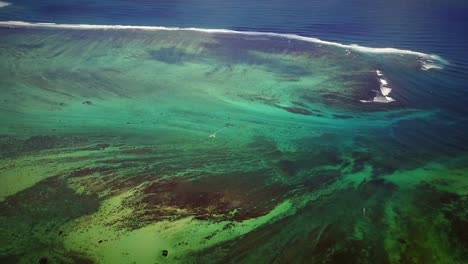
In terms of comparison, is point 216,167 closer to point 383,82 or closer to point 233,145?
point 233,145

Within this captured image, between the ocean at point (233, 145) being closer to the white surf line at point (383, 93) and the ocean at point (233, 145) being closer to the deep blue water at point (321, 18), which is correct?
the white surf line at point (383, 93)

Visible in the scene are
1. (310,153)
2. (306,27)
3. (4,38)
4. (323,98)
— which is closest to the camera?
(310,153)

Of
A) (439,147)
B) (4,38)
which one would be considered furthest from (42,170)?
(4,38)

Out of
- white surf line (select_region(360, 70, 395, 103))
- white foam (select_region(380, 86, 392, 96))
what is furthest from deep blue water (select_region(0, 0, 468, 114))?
white foam (select_region(380, 86, 392, 96))

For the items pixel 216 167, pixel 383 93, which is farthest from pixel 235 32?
pixel 216 167

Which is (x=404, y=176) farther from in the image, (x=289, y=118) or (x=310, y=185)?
(x=289, y=118)

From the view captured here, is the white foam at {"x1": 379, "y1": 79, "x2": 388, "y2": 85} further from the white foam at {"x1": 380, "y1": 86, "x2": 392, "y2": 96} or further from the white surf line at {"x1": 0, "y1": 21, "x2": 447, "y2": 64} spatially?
the white surf line at {"x1": 0, "y1": 21, "x2": 447, "y2": 64}
